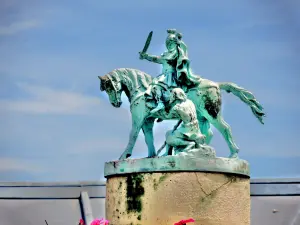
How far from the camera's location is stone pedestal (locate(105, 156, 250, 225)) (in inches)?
357

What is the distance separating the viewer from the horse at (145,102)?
32.3 ft

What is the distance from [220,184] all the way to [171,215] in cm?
71

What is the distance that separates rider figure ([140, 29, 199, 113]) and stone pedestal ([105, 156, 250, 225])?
0.89 m

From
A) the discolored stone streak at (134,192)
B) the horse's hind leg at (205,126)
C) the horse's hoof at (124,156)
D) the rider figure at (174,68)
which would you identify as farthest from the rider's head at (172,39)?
the discolored stone streak at (134,192)

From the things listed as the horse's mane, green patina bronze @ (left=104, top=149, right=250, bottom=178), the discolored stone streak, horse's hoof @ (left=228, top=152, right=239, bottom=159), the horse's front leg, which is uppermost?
the horse's mane

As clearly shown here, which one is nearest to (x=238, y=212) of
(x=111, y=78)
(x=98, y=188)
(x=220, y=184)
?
(x=220, y=184)

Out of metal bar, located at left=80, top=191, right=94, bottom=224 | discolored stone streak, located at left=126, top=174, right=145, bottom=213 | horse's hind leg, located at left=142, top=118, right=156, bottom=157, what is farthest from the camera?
metal bar, located at left=80, top=191, right=94, bottom=224

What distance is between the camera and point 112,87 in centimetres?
998

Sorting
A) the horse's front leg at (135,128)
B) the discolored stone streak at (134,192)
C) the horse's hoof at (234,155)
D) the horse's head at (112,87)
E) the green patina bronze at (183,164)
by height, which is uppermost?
the horse's head at (112,87)

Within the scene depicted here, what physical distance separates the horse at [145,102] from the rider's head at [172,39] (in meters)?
0.51

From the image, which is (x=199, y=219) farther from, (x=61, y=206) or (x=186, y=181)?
(x=61, y=206)

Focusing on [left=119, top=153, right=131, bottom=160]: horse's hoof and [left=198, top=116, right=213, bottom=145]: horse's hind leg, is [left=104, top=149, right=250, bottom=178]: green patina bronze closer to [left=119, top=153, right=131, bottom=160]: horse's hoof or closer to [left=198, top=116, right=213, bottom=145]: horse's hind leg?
[left=119, top=153, right=131, bottom=160]: horse's hoof

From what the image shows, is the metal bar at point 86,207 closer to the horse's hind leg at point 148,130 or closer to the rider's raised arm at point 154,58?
the horse's hind leg at point 148,130

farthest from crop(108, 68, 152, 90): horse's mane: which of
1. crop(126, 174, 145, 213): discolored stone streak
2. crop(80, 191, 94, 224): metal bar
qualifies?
crop(80, 191, 94, 224): metal bar
